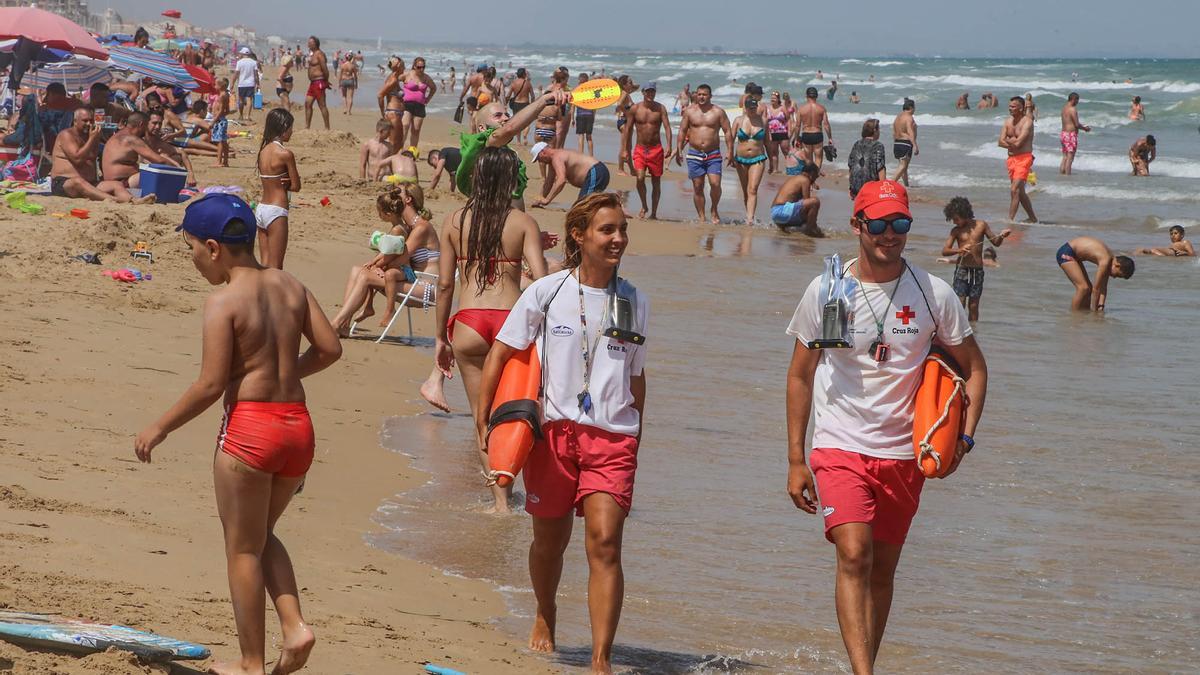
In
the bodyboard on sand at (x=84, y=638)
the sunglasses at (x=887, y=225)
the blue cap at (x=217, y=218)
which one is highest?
the sunglasses at (x=887, y=225)

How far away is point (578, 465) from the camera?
4.52 m

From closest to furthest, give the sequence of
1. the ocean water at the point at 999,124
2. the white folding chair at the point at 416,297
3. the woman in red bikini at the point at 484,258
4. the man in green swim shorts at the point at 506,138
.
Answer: the woman in red bikini at the point at 484,258
the man in green swim shorts at the point at 506,138
the white folding chair at the point at 416,297
the ocean water at the point at 999,124

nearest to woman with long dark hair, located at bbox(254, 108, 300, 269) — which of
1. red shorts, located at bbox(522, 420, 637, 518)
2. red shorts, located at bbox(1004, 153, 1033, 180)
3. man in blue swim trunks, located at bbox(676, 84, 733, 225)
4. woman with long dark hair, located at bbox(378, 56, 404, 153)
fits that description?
red shorts, located at bbox(522, 420, 637, 518)

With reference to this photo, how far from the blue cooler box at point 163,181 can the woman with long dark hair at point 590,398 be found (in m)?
10.5

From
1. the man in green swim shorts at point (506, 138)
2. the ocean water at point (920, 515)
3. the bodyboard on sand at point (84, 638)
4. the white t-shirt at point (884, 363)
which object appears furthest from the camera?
the man in green swim shorts at point (506, 138)

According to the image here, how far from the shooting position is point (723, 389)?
944 centimetres

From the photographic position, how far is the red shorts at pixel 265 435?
3783 mm

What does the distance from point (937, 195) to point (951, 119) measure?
2400 centimetres

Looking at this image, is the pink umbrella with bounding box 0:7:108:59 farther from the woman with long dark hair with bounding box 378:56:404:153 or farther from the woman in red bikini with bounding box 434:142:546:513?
the woman in red bikini with bounding box 434:142:546:513

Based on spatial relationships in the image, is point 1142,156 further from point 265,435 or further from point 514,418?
point 265,435

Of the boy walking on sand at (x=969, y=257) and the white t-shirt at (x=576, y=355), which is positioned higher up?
the white t-shirt at (x=576, y=355)

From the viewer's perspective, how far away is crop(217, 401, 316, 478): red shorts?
3.78 meters

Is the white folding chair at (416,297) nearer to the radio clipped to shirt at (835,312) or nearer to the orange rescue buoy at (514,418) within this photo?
the orange rescue buoy at (514,418)

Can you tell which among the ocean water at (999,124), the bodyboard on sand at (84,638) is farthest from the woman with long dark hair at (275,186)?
the ocean water at (999,124)
